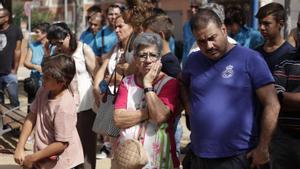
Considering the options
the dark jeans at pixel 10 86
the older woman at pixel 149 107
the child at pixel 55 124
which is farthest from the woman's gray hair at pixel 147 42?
the dark jeans at pixel 10 86

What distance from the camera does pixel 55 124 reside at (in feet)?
12.9

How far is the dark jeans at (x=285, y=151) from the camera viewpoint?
4.08 m

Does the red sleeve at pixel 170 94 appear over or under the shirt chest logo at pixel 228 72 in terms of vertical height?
under

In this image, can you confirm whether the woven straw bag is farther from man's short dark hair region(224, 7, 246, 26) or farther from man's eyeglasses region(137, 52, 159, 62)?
man's short dark hair region(224, 7, 246, 26)

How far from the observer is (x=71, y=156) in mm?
4082

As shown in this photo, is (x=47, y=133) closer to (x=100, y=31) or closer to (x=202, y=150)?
(x=202, y=150)

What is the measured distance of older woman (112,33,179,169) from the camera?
3818 millimetres

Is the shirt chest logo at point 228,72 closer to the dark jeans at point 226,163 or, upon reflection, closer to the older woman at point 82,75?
the dark jeans at point 226,163

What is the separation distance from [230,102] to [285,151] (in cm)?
91

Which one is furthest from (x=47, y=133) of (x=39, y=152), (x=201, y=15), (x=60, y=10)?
(x=60, y=10)

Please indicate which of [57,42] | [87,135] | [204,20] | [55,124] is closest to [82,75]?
[57,42]

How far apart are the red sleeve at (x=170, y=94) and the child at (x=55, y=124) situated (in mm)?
631

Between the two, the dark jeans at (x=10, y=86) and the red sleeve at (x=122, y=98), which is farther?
the dark jeans at (x=10, y=86)

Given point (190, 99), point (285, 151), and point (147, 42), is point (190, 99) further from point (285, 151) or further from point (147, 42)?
point (285, 151)
